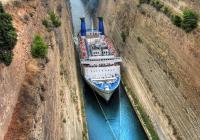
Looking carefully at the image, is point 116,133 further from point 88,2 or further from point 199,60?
point 88,2

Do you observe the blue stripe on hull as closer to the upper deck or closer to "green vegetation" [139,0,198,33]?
the upper deck

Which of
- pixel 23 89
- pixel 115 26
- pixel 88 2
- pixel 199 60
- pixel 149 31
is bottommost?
pixel 88 2

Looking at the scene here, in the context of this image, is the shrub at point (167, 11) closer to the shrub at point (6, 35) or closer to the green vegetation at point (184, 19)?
the green vegetation at point (184, 19)

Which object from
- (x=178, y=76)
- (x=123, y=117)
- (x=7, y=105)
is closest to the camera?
(x=7, y=105)

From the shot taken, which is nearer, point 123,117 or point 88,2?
point 123,117

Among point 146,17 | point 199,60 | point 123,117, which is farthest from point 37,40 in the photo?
point 146,17

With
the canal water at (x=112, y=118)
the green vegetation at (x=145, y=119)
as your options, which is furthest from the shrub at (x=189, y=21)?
the canal water at (x=112, y=118)

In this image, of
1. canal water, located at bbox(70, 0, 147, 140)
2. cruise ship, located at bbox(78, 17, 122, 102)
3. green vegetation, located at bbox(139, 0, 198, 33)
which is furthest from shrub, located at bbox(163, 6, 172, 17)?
canal water, located at bbox(70, 0, 147, 140)

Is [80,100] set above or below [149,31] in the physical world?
below

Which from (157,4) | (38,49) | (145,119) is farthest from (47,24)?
(157,4)
